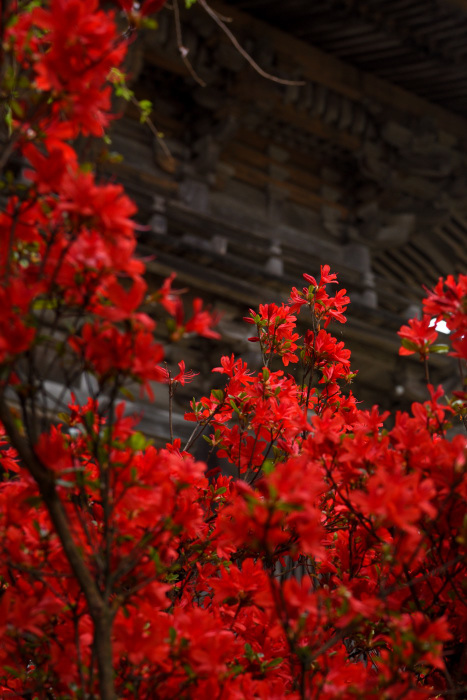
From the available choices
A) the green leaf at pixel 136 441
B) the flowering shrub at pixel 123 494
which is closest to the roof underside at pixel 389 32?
the flowering shrub at pixel 123 494

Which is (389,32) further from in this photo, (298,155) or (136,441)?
(136,441)

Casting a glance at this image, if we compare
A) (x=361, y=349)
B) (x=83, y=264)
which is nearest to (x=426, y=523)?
(x=83, y=264)

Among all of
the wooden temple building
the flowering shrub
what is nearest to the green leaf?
the flowering shrub

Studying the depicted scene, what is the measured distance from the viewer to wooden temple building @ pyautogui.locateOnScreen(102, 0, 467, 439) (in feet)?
16.2

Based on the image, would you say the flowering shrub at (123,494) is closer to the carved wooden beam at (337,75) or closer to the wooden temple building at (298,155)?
the wooden temple building at (298,155)

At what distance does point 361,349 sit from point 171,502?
4.65 meters

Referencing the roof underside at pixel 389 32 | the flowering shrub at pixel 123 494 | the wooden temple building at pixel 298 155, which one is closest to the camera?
the flowering shrub at pixel 123 494

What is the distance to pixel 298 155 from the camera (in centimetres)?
658

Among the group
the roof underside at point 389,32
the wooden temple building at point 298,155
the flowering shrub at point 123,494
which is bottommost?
the flowering shrub at point 123,494

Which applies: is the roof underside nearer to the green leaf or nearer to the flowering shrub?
the flowering shrub

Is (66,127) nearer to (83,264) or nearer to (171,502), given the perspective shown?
(83,264)

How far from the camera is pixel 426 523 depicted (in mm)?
1147

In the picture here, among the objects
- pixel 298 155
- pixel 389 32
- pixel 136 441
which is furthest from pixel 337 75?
pixel 136 441

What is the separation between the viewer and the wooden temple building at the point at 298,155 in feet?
16.2
